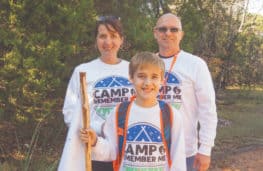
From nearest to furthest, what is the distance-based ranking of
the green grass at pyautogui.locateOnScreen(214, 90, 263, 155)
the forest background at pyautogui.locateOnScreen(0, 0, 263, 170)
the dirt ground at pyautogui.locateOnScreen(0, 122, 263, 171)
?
the forest background at pyautogui.locateOnScreen(0, 0, 263, 170) < the dirt ground at pyautogui.locateOnScreen(0, 122, 263, 171) < the green grass at pyautogui.locateOnScreen(214, 90, 263, 155)

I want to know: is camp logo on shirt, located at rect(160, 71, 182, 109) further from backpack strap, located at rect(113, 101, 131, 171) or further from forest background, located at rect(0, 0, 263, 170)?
forest background, located at rect(0, 0, 263, 170)

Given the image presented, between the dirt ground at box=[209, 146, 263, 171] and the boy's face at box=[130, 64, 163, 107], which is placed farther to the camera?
the dirt ground at box=[209, 146, 263, 171]

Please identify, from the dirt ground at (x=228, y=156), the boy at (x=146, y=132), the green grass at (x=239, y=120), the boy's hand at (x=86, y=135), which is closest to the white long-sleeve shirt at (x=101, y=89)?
the boy at (x=146, y=132)

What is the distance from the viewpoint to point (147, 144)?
8.30 feet

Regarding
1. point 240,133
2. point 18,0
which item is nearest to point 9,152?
point 18,0

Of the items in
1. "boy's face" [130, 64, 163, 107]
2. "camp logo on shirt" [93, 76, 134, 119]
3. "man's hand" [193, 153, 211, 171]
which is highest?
"boy's face" [130, 64, 163, 107]

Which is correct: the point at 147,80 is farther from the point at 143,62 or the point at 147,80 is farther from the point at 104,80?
the point at 104,80

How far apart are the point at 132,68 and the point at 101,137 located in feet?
1.47

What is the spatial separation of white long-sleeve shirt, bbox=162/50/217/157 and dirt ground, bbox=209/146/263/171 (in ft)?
15.2

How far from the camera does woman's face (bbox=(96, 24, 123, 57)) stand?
9.95 ft

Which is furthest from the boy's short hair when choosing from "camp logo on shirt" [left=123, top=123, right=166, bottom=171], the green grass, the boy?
the green grass

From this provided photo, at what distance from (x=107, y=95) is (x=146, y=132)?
1.74 ft

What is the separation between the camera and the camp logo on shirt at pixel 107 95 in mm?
2961

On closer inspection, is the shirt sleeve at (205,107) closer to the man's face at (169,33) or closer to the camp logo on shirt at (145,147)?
the man's face at (169,33)
